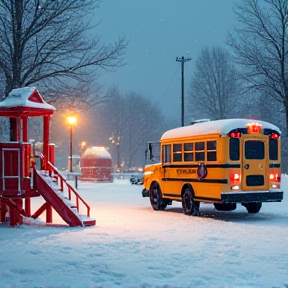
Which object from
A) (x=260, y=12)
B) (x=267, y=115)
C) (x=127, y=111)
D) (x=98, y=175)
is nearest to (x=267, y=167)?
(x=260, y=12)

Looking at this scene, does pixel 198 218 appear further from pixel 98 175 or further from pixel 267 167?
pixel 98 175

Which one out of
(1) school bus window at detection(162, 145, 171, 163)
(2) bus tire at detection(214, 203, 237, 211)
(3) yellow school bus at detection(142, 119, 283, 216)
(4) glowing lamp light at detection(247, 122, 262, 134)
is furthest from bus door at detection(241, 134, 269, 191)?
(1) school bus window at detection(162, 145, 171, 163)

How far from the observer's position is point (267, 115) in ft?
170

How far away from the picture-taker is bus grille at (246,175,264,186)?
1564cm

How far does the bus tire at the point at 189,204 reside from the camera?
659 inches

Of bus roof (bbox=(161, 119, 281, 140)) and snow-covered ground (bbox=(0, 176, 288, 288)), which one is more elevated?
bus roof (bbox=(161, 119, 281, 140))

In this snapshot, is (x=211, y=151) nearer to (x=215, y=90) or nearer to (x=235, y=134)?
(x=235, y=134)

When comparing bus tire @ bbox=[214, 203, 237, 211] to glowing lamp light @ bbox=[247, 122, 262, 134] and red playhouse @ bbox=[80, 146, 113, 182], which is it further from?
red playhouse @ bbox=[80, 146, 113, 182]

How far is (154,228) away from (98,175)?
3047 centimetres

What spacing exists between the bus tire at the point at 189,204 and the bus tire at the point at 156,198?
1.89 metres

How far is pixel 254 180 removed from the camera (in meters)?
15.7

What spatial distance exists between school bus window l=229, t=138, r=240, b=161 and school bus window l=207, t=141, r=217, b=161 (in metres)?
0.53

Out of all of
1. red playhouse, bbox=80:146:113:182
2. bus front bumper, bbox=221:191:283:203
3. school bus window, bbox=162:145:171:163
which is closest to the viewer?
bus front bumper, bbox=221:191:283:203

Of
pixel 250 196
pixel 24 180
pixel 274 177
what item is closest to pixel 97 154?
pixel 274 177
